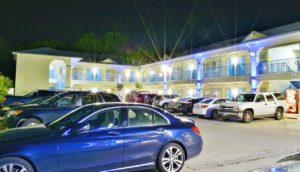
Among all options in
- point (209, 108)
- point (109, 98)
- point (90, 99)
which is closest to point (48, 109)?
point (90, 99)

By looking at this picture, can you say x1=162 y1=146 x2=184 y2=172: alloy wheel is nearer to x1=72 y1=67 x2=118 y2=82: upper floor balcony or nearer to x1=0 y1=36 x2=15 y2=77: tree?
x1=72 y1=67 x2=118 y2=82: upper floor balcony

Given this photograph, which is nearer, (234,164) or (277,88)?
(234,164)

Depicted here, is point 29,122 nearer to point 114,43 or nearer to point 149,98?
point 149,98

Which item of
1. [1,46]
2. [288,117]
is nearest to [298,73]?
[288,117]

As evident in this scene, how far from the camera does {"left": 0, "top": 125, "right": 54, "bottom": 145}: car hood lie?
15.8 feet

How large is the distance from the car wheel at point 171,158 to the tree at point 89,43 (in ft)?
178

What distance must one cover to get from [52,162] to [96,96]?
6.18m

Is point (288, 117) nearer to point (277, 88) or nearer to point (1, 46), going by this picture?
point (277, 88)

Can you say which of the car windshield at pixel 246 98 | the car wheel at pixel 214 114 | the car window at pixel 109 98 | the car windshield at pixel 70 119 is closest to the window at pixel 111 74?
the car wheel at pixel 214 114

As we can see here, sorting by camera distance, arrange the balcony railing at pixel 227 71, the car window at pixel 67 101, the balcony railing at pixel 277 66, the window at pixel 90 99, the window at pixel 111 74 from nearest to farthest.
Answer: the car window at pixel 67 101 < the window at pixel 90 99 < the balcony railing at pixel 277 66 < the balcony railing at pixel 227 71 < the window at pixel 111 74

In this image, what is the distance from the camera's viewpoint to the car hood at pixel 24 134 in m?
4.82

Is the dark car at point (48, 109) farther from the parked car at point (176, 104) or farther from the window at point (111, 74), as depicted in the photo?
the window at point (111, 74)

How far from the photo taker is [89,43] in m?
59.8

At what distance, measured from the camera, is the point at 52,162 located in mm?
4855
